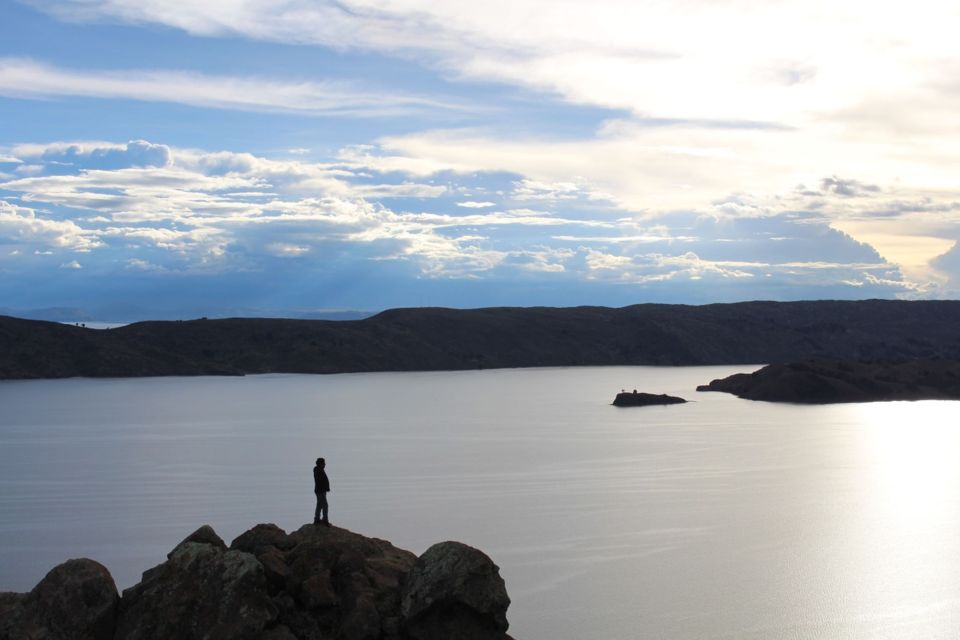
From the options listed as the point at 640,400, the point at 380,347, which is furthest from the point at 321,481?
the point at 380,347

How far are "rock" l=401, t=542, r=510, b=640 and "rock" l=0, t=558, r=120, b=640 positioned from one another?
672 cm

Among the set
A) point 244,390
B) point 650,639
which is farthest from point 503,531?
point 244,390

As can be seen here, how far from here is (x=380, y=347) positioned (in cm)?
17825

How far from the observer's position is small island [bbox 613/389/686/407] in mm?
99944

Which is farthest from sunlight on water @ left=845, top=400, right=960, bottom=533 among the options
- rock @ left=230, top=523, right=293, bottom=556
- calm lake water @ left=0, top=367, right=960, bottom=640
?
rock @ left=230, top=523, right=293, bottom=556

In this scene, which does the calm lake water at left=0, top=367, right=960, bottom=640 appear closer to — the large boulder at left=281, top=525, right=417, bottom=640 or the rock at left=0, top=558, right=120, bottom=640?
the large boulder at left=281, top=525, right=417, bottom=640

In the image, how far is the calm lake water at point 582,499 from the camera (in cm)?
2906

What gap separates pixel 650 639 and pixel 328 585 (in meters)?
8.21

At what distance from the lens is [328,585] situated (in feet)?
76.9

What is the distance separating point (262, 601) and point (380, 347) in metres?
156

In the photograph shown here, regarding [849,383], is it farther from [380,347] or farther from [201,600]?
[201,600]

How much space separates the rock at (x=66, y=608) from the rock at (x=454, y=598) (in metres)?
6.72

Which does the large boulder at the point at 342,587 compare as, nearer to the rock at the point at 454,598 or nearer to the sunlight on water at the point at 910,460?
the rock at the point at 454,598

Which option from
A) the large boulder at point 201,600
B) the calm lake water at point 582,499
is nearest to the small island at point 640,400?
the calm lake water at point 582,499
